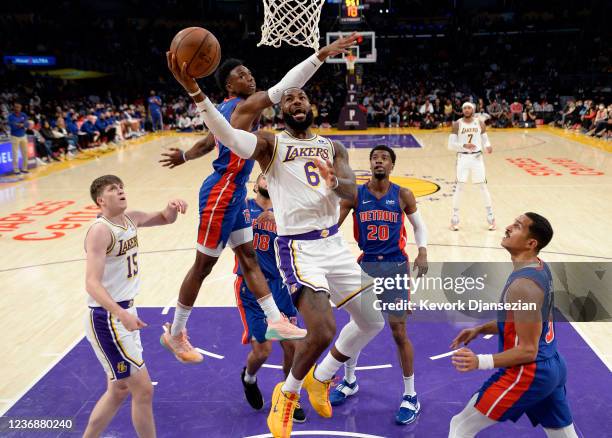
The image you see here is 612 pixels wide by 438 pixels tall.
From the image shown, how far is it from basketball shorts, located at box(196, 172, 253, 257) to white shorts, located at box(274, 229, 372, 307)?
0.52 meters

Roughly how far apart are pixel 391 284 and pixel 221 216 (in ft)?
4.51

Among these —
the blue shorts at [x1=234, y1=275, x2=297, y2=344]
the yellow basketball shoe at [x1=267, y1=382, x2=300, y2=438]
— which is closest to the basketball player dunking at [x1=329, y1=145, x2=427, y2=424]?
the blue shorts at [x1=234, y1=275, x2=297, y2=344]

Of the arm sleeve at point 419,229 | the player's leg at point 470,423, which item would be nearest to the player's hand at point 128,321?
the player's leg at point 470,423

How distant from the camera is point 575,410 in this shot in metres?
4.45

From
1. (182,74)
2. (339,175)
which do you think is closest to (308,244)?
(339,175)

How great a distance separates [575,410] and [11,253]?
24.5 feet

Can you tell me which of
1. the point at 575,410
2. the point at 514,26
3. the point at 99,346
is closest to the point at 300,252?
the point at 99,346

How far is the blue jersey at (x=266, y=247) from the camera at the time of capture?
4.82 m

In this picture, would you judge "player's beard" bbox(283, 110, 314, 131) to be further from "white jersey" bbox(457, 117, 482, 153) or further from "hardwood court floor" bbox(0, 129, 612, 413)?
"white jersey" bbox(457, 117, 482, 153)

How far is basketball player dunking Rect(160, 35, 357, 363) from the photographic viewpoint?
172 inches

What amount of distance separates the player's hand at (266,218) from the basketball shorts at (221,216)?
19cm

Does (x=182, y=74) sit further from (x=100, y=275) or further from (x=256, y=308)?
(x=256, y=308)

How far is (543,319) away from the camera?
3.28 meters

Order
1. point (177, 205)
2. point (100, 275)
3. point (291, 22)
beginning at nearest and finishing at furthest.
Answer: point (100, 275) → point (177, 205) → point (291, 22)
